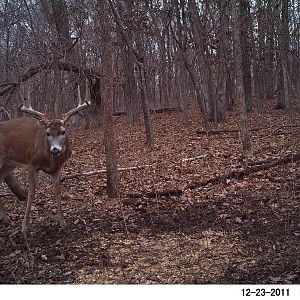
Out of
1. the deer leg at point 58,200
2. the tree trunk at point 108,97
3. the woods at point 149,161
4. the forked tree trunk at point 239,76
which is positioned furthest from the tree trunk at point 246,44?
the deer leg at point 58,200

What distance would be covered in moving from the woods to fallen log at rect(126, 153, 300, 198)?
0.01 m

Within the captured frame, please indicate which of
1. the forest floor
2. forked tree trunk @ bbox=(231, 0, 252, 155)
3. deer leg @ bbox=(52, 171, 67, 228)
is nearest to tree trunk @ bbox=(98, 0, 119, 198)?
the forest floor

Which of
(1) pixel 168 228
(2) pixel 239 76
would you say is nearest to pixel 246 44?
(2) pixel 239 76

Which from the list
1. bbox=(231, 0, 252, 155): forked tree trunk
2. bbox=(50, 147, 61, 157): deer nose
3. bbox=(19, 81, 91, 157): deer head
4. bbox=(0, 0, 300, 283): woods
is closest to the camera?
bbox=(0, 0, 300, 283): woods

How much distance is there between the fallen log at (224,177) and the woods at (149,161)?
0.05 feet

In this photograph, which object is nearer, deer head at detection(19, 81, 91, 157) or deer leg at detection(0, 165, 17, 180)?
deer head at detection(19, 81, 91, 157)

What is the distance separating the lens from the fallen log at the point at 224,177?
5.80 m

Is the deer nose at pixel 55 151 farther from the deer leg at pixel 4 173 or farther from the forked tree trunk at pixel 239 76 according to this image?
the forked tree trunk at pixel 239 76

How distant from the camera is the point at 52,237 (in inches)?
185

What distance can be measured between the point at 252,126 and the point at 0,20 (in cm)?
598

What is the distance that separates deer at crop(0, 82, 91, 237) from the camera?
16.0ft

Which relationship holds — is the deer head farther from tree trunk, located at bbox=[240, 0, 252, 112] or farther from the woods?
tree trunk, located at bbox=[240, 0, 252, 112]

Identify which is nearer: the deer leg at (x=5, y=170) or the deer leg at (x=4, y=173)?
the deer leg at (x=4, y=173)

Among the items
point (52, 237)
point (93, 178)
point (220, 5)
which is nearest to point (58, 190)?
point (52, 237)
